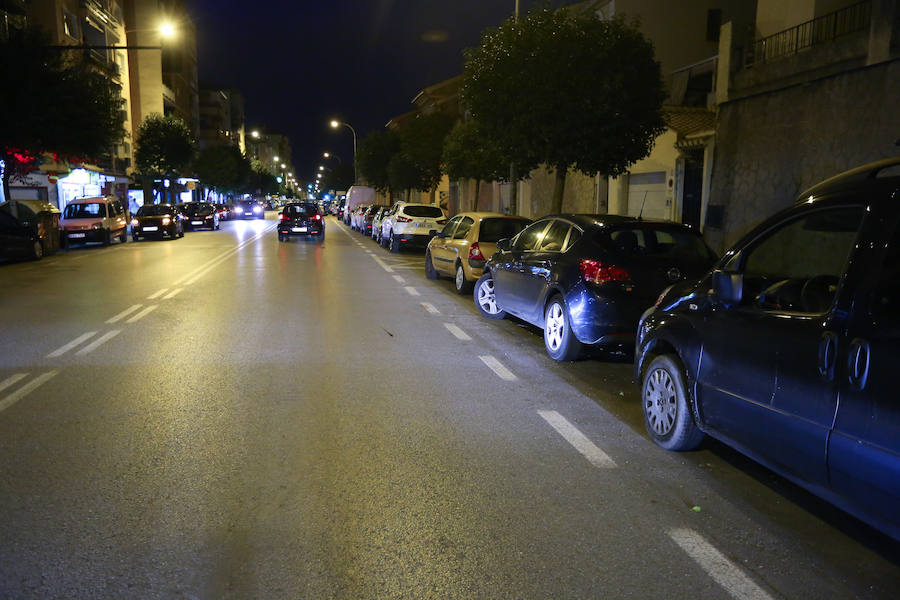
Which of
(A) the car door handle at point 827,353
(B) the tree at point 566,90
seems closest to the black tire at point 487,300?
(A) the car door handle at point 827,353

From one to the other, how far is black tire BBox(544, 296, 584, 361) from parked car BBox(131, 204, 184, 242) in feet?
93.5

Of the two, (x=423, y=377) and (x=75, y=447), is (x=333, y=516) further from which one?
(x=423, y=377)

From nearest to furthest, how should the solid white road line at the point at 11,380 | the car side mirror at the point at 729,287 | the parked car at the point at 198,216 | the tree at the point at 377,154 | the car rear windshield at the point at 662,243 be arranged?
1. the car side mirror at the point at 729,287
2. the solid white road line at the point at 11,380
3. the car rear windshield at the point at 662,243
4. the parked car at the point at 198,216
5. the tree at the point at 377,154

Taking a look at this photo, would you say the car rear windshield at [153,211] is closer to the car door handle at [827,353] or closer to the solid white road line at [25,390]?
the solid white road line at [25,390]

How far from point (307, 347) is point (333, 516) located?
4.88 meters

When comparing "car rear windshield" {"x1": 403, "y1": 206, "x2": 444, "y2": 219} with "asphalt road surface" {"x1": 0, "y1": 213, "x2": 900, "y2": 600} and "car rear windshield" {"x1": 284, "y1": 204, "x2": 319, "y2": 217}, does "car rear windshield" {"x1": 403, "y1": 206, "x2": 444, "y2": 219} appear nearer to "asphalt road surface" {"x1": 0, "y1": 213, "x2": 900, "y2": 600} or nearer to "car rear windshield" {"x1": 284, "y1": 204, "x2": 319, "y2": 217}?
"car rear windshield" {"x1": 284, "y1": 204, "x2": 319, "y2": 217}

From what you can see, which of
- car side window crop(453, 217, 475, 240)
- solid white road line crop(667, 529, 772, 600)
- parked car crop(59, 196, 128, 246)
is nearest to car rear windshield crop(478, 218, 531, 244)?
car side window crop(453, 217, 475, 240)

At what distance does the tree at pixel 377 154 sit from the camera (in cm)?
7000

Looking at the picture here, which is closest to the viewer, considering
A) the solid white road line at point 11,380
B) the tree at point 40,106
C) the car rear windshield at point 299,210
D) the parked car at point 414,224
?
the solid white road line at point 11,380

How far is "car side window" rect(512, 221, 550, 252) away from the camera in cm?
973

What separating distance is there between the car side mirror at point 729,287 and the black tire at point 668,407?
841 millimetres

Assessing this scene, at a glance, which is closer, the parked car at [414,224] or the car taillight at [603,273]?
the car taillight at [603,273]

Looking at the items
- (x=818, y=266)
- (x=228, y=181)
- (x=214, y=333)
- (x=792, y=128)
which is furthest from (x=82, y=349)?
(x=228, y=181)

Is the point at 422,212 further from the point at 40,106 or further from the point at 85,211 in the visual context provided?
the point at 85,211
